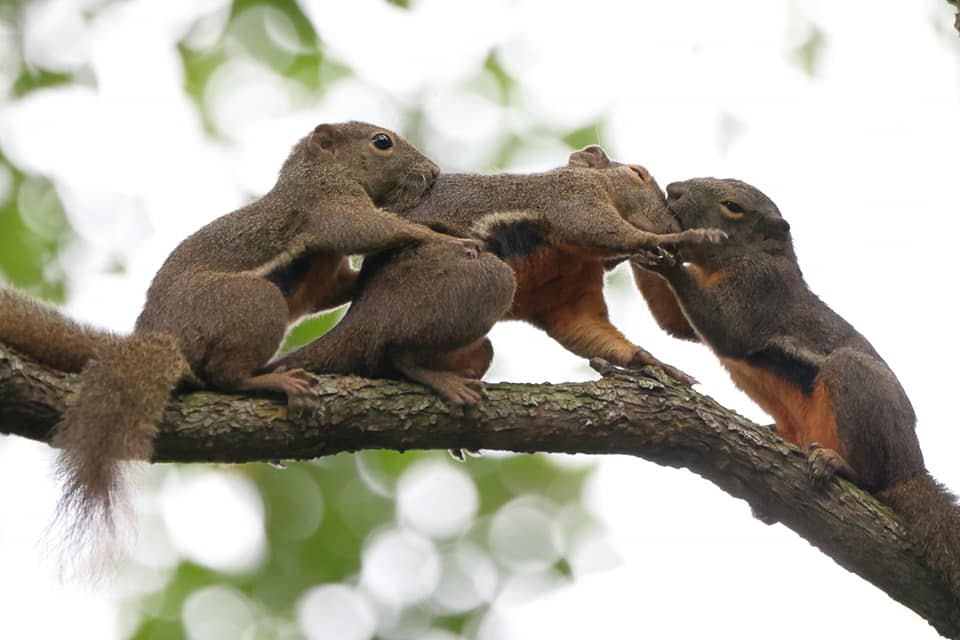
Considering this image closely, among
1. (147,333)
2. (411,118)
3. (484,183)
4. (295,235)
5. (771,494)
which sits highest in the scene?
(411,118)

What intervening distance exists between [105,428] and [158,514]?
795 cm

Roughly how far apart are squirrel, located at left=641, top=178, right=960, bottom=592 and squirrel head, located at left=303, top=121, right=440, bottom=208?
137 cm

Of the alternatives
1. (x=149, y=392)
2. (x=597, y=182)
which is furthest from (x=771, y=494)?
(x=149, y=392)

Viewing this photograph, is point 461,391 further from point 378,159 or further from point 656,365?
point 378,159

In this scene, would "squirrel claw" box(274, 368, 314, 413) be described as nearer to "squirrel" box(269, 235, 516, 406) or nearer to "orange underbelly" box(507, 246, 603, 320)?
"squirrel" box(269, 235, 516, 406)

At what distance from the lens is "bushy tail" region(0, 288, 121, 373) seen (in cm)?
518

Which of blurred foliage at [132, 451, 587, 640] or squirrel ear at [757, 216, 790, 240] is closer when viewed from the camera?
squirrel ear at [757, 216, 790, 240]

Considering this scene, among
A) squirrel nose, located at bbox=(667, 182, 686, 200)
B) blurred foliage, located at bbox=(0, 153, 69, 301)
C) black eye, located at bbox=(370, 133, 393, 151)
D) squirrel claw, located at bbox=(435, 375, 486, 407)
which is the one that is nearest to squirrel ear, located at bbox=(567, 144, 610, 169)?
squirrel nose, located at bbox=(667, 182, 686, 200)

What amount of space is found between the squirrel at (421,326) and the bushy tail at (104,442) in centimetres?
76

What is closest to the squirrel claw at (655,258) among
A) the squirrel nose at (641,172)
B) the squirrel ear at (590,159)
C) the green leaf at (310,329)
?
the squirrel nose at (641,172)

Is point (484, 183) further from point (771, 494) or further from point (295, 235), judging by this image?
point (771, 494)

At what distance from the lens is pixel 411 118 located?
1441 centimetres

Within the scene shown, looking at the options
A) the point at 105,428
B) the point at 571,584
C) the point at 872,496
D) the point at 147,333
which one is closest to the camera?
the point at 105,428

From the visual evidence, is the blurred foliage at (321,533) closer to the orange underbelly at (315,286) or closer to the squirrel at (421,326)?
the orange underbelly at (315,286)
